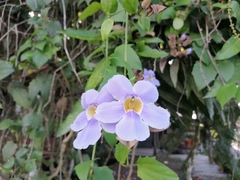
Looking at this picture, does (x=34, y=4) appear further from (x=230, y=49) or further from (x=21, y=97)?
(x=230, y=49)

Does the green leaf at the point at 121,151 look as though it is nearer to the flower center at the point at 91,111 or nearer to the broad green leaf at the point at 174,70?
the flower center at the point at 91,111

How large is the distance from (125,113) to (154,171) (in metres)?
0.09

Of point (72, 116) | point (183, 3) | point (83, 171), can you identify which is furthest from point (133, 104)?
point (183, 3)

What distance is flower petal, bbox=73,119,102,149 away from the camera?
0.28 meters

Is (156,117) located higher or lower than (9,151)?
higher

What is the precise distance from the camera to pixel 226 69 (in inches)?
21.0

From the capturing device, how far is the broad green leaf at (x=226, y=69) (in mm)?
529

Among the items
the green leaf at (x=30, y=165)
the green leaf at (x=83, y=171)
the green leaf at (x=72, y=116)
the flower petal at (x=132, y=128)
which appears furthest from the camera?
the green leaf at (x=30, y=165)

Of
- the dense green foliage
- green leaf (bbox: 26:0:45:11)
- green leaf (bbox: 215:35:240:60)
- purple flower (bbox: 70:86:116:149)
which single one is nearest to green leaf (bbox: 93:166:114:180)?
the dense green foliage

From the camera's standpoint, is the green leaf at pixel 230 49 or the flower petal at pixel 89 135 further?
the green leaf at pixel 230 49

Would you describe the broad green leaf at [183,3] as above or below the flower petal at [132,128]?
above

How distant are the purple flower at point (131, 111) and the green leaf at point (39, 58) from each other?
1.28ft

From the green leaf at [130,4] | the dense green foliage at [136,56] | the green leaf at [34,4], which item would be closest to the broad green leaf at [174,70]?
the dense green foliage at [136,56]

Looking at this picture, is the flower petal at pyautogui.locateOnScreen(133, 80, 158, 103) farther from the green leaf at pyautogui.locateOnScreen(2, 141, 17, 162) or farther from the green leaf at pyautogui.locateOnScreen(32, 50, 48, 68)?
the green leaf at pyautogui.locateOnScreen(2, 141, 17, 162)
